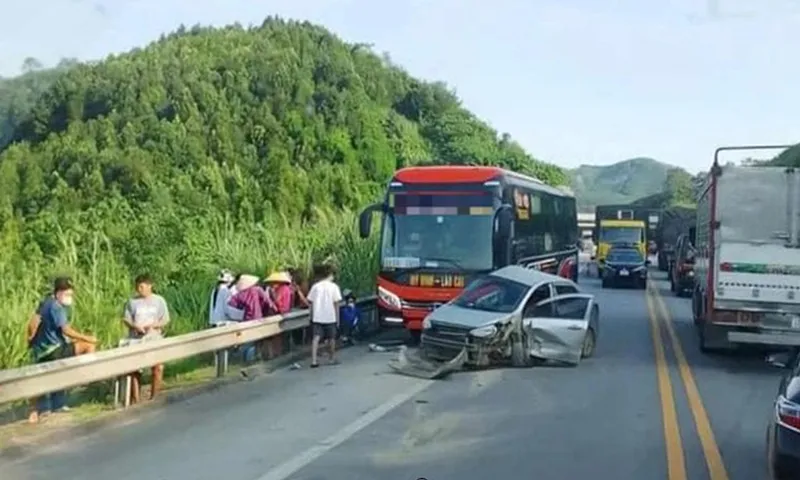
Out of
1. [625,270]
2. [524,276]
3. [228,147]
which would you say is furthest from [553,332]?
[228,147]

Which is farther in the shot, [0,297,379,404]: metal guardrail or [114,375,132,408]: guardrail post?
[114,375,132,408]: guardrail post

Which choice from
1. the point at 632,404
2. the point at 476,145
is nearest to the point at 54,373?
the point at 632,404

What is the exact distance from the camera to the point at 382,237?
22.2 meters

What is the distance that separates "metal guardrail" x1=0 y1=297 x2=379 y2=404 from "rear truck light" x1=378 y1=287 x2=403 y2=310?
3.28m

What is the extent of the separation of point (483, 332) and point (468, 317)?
1.69 feet

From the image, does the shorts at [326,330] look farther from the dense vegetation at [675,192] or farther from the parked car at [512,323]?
the dense vegetation at [675,192]

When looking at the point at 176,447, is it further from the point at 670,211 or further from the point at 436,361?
the point at 670,211

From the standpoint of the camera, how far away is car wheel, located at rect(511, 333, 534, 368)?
17797 millimetres

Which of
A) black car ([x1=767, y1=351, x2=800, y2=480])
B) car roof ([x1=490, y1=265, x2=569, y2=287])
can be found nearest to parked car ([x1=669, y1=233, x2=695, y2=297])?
car roof ([x1=490, y1=265, x2=569, y2=287])

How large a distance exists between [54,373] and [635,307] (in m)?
24.8

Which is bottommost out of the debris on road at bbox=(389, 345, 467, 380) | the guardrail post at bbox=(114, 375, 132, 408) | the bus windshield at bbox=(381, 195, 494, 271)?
the debris on road at bbox=(389, 345, 467, 380)

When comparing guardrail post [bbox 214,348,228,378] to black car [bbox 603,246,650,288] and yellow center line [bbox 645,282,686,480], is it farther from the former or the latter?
black car [bbox 603,246,650,288]

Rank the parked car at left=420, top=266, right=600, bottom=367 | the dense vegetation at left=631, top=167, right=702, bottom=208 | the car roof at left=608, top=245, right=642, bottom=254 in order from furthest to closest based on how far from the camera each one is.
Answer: the dense vegetation at left=631, top=167, right=702, bottom=208, the car roof at left=608, top=245, right=642, bottom=254, the parked car at left=420, top=266, right=600, bottom=367

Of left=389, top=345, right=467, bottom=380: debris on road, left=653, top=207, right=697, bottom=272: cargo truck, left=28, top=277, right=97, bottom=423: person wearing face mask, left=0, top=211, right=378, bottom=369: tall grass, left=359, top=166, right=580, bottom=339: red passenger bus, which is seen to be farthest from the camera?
left=653, top=207, right=697, bottom=272: cargo truck
